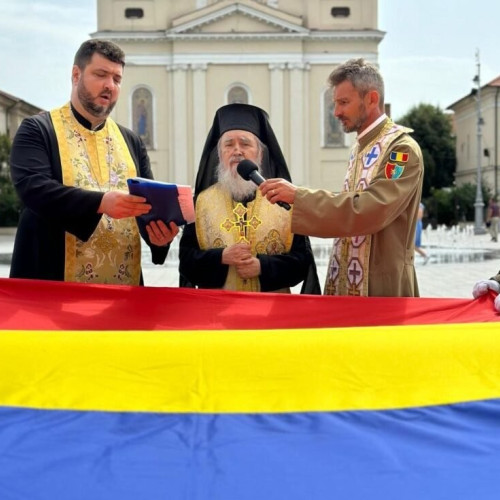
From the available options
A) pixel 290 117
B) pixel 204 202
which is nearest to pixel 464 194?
pixel 290 117

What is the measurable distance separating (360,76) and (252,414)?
167 centimetres

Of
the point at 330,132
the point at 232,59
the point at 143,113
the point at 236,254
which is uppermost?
the point at 232,59

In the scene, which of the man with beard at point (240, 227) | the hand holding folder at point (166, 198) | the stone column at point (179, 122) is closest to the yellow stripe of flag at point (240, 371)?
the hand holding folder at point (166, 198)

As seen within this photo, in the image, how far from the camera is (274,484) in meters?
2.17

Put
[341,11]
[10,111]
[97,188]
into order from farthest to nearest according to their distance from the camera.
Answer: [10,111], [341,11], [97,188]

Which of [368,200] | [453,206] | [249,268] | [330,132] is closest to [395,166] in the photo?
[368,200]

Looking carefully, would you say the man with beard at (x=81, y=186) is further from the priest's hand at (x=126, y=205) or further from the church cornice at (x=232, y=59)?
the church cornice at (x=232, y=59)

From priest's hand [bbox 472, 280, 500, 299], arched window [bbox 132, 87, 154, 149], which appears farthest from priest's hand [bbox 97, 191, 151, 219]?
arched window [bbox 132, 87, 154, 149]

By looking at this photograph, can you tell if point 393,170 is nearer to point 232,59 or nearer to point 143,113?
point 232,59

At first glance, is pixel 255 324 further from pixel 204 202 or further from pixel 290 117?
pixel 290 117

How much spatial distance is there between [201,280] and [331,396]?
1482 millimetres

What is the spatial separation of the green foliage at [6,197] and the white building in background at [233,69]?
22.0 ft

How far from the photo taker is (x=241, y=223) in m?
4.03

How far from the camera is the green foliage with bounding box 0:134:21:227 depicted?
41.1 m
